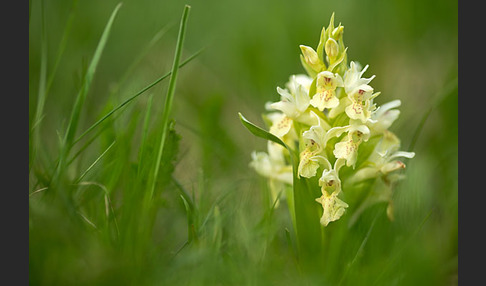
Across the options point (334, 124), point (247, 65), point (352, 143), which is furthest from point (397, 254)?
point (247, 65)

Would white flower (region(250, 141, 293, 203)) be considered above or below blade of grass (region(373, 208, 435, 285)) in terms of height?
above

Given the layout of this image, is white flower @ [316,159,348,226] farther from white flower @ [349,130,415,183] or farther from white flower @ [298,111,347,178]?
white flower @ [349,130,415,183]

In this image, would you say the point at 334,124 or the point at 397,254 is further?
the point at 334,124

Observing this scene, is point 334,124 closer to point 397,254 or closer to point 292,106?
point 292,106

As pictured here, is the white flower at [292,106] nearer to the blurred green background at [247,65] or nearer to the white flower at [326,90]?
the white flower at [326,90]

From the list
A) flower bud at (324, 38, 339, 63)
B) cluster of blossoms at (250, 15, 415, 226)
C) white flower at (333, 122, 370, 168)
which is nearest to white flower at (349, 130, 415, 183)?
cluster of blossoms at (250, 15, 415, 226)

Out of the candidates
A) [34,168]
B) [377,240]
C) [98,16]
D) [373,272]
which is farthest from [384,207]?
[98,16]

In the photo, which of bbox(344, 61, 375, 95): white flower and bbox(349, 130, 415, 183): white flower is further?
bbox(349, 130, 415, 183): white flower
